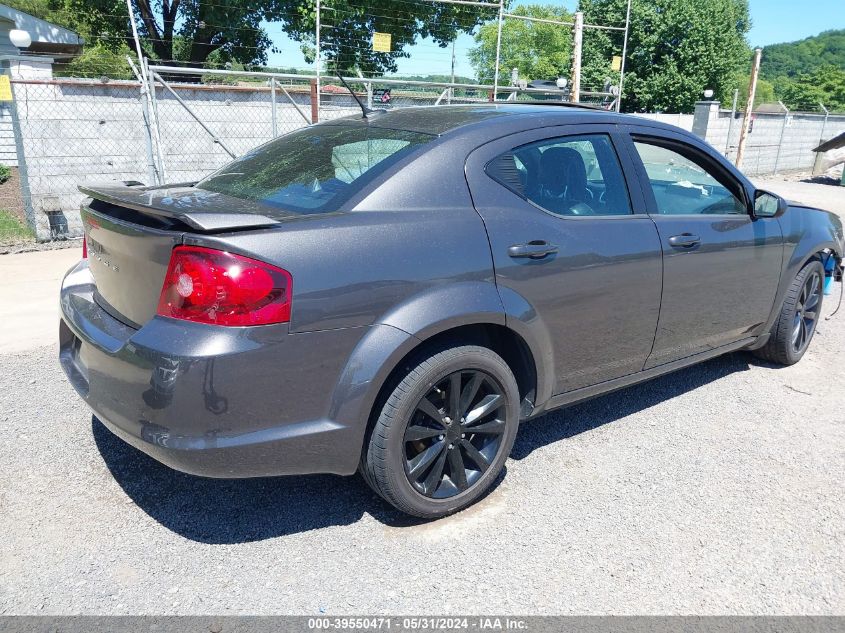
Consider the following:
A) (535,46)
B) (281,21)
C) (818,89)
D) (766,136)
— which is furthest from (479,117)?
(818,89)

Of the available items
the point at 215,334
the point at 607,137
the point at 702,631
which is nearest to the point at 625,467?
the point at 702,631

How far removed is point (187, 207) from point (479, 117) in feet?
4.81

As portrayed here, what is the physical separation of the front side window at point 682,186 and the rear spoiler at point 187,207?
7.12 ft

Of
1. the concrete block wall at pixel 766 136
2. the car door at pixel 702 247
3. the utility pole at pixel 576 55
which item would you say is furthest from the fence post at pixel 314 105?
the concrete block wall at pixel 766 136

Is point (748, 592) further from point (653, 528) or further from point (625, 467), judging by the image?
point (625, 467)

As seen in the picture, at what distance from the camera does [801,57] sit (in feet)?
390

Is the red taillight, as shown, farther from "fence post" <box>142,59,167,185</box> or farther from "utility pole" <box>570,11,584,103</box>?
"utility pole" <box>570,11,584,103</box>

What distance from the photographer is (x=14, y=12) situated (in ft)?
54.2

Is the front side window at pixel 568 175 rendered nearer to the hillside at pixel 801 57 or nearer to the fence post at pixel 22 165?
the fence post at pixel 22 165

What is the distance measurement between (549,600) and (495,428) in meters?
0.78

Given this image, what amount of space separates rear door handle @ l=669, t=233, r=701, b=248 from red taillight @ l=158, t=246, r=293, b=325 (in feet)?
7.19

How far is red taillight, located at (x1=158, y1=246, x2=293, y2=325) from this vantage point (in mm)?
2357

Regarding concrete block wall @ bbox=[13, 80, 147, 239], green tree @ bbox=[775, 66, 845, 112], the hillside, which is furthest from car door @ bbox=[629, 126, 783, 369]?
the hillside

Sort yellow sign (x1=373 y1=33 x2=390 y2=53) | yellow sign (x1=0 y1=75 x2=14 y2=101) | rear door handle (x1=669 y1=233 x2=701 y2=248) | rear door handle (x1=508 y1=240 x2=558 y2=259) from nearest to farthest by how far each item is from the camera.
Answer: rear door handle (x1=508 y1=240 x2=558 y2=259)
rear door handle (x1=669 y1=233 x2=701 y2=248)
yellow sign (x1=0 y1=75 x2=14 y2=101)
yellow sign (x1=373 y1=33 x2=390 y2=53)
